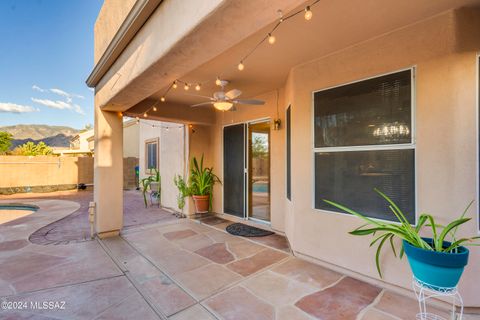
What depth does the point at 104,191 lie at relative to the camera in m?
4.35

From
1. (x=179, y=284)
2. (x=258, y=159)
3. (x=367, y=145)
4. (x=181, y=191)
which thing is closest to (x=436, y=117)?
(x=367, y=145)

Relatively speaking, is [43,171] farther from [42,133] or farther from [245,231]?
[42,133]

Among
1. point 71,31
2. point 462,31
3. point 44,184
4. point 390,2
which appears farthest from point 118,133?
point 44,184

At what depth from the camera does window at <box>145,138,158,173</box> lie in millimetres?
9969

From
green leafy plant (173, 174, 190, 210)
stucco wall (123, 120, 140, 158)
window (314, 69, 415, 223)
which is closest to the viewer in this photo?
window (314, 69, 415, 223)

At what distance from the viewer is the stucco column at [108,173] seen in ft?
14.2

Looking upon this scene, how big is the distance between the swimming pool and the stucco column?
3.87 metres

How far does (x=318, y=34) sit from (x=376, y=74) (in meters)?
0.86

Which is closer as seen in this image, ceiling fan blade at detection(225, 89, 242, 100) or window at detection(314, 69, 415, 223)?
window at detection(314, 69, 415, 223)

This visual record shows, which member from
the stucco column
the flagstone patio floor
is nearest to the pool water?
the flagstone patio floor

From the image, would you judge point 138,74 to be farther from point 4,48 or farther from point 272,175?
point 4,48

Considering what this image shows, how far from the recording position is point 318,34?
2.53 metres

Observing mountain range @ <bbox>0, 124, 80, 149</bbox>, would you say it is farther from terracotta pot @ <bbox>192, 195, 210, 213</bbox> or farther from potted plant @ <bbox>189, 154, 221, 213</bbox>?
terracotta pot @ <bbox>192, 195, 210, 213</bbox>

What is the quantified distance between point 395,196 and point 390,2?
6.48 feet
